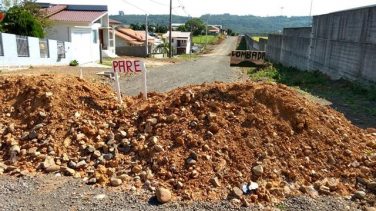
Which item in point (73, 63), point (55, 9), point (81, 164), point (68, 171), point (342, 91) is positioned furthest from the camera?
point (55, 9)

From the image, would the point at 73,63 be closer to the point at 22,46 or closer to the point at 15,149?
the point at 22,46

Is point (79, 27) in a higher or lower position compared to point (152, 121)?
higher

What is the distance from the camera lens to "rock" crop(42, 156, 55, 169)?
166 inches

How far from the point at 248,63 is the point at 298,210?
518cm

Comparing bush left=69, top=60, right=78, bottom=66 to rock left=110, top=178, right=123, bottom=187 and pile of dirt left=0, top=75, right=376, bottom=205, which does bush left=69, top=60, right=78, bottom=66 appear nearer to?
pile of dirt left=0, top=75, right=376, bottom=205

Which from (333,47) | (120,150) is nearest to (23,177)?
(120,150)

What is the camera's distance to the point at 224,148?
13.9ft

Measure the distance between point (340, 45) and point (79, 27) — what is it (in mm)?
17086

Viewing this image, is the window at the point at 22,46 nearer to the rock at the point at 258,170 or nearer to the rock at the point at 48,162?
the rock at the point at 48,162

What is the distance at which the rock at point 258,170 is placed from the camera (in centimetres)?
387

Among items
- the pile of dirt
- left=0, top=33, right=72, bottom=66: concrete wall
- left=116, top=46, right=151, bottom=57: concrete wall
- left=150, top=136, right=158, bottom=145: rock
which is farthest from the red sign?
left=116, top=46, right=151, bottom=57: concrete wall

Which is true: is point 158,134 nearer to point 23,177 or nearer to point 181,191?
point 181,191

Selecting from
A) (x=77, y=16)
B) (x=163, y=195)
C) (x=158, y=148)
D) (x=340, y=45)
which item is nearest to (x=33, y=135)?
(x=158, y=148)

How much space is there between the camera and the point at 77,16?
80.8ft
